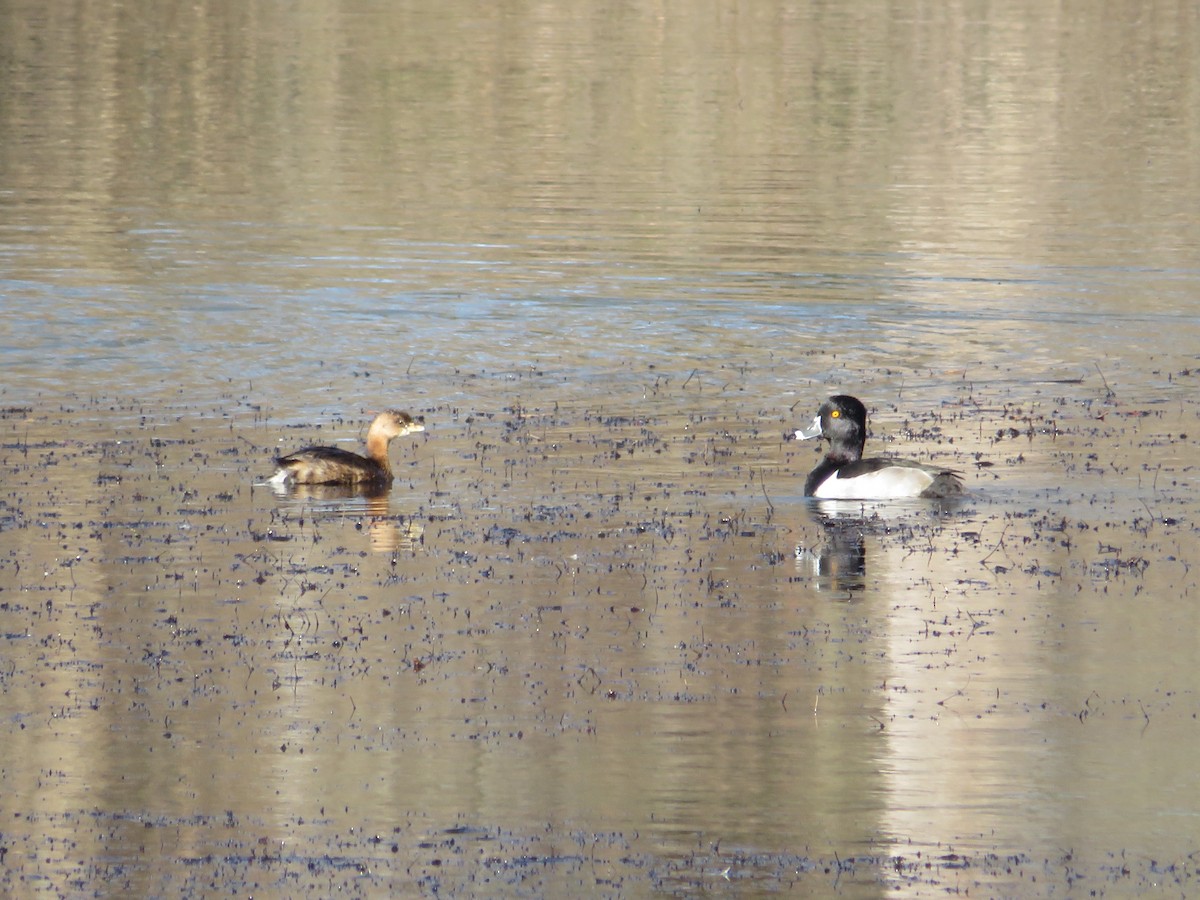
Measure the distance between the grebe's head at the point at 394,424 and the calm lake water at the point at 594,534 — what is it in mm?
528

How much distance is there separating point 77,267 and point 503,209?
898 cm

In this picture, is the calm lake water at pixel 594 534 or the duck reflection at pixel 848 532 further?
the duck reflection at pixel 848 532

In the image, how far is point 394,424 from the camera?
60.6 feet

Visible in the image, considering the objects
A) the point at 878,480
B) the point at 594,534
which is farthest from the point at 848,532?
the point at 594,534

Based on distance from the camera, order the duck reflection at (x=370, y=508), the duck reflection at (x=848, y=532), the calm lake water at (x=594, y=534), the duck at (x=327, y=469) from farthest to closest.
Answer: the duck at (x=327, y=469)
the duck reflection at (x=370, y=508)
the duck reflection at (x=848, y=532)
the calm lake water at (x=594, y=534)

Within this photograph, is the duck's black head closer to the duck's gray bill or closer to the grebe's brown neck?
the duck's gray bill

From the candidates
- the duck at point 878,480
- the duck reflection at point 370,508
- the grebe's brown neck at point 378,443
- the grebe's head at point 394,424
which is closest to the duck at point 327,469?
the duck reflection at point 370,508

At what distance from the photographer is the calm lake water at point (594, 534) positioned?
33.0 ft

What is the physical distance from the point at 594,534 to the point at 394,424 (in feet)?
10.8

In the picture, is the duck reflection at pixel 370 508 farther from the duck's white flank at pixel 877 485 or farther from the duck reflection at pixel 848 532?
the duck's white flank at pixel 877 485

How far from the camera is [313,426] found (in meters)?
20.5

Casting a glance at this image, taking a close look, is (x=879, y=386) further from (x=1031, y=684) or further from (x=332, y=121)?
(x=332, y=121)

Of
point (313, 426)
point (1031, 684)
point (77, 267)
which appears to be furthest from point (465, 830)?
point (77, 267)

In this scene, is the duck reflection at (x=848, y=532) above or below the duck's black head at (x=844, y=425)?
below
